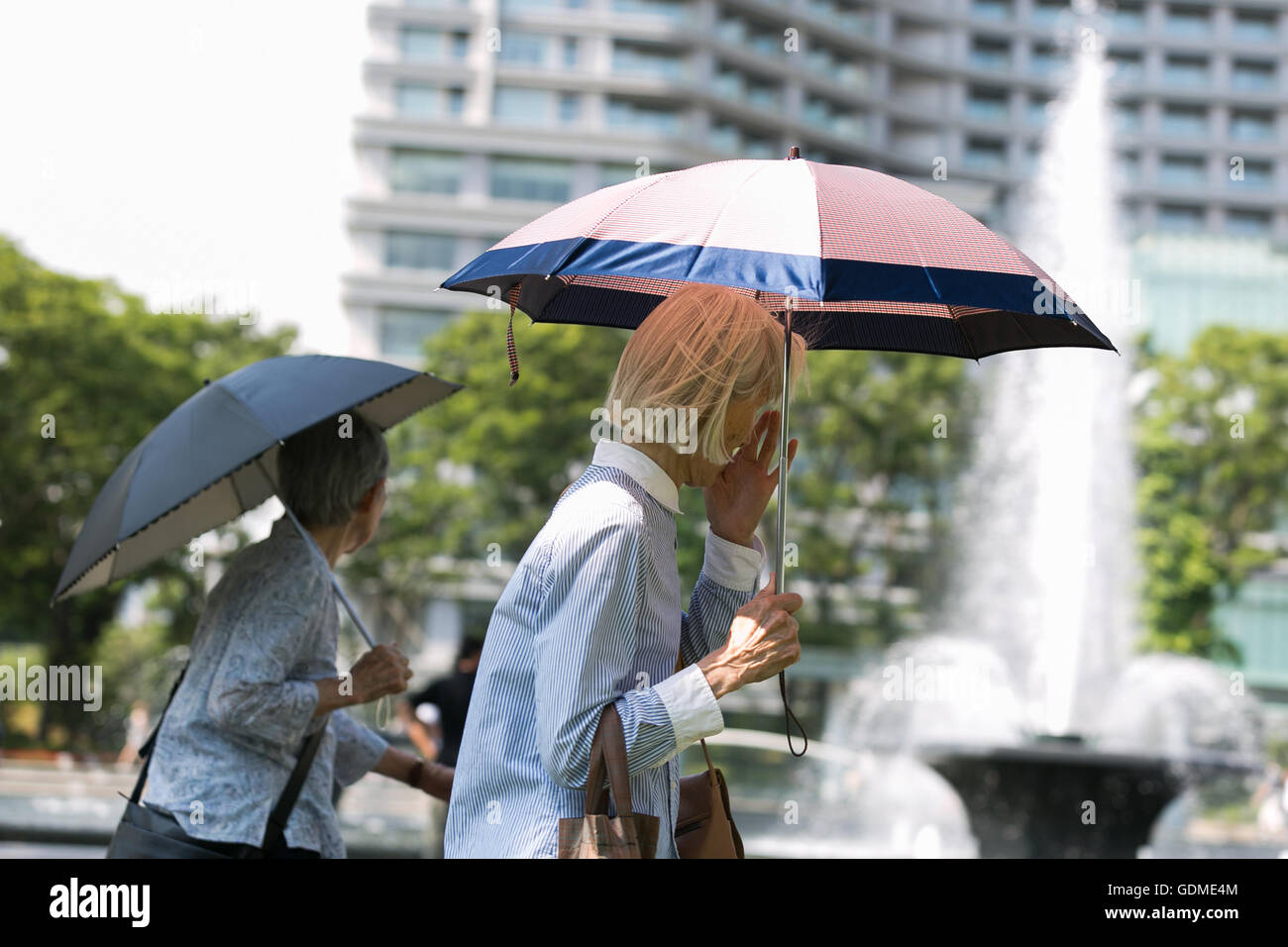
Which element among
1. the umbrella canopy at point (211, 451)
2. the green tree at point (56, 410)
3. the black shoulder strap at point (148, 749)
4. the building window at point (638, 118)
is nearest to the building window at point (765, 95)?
the building window at point (638, 118)

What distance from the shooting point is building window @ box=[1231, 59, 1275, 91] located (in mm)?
71356

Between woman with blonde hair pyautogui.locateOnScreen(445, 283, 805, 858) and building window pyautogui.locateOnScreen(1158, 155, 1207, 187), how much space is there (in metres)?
75.3

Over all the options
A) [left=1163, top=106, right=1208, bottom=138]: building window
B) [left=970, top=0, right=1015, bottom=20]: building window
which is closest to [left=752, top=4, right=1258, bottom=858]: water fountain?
[left=970, top=0, right=1015, bottom=20]: building window

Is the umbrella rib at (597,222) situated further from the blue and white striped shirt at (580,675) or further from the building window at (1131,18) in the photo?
the building window at (1131,18)

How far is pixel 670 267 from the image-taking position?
2.32m

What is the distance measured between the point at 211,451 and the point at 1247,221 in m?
75.6

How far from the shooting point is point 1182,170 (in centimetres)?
7119

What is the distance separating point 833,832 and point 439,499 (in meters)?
20.0

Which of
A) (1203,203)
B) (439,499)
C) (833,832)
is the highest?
(1203,203)

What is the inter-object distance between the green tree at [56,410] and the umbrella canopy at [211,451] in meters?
25.2

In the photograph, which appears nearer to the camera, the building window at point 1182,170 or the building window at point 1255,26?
the building window at point 1182,170

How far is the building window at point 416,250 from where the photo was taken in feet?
170
